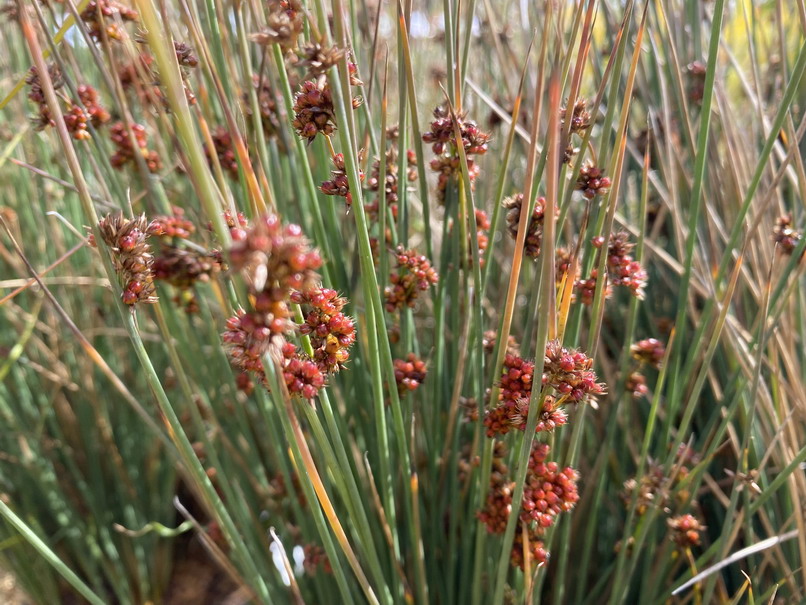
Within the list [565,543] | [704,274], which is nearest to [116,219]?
[565,543]

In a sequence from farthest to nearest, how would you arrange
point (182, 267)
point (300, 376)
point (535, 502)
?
point (182, 267), point (535, 502), point (300, 376)

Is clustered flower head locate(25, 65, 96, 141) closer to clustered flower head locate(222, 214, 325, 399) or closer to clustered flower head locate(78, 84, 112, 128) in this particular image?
clustered flower head locate(78, 84, 112, 128)

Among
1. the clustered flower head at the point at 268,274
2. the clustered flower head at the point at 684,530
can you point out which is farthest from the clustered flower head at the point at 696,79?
the clustered flower head at the point at 268,274

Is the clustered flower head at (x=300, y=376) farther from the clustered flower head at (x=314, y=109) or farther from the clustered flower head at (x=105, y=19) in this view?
the clustered flower head at (x=105, y=19)

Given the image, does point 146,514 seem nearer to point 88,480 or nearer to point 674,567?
point 88,480

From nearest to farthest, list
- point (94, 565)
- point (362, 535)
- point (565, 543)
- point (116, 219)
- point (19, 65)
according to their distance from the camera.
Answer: point (116, 219), point (362, 535), point (565, 543), point (94, 565), point (19, 65)

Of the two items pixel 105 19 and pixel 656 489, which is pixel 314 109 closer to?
pixel 105 19

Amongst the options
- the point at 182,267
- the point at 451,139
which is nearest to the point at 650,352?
the point at 451,139
